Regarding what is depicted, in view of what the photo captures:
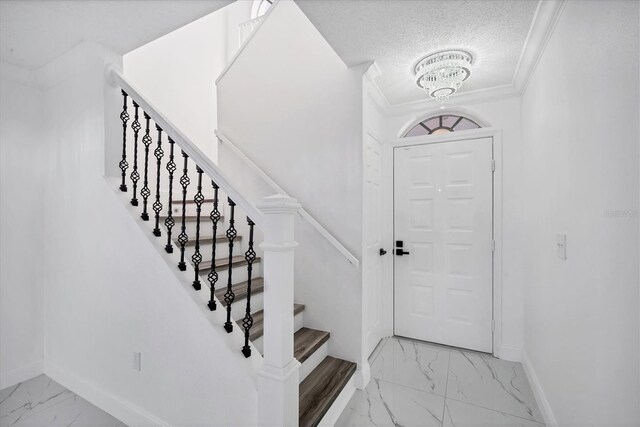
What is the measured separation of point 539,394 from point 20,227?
4028mm

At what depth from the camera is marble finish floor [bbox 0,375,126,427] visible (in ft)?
5.61

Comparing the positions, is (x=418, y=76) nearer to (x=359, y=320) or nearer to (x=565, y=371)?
(x=359, y=320)

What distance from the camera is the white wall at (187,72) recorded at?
280 centimetres

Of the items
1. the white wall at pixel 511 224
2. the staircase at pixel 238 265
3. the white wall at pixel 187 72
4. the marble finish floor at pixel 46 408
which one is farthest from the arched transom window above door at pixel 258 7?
the marble finish floor at pixel 46 408

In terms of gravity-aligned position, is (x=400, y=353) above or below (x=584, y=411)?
below

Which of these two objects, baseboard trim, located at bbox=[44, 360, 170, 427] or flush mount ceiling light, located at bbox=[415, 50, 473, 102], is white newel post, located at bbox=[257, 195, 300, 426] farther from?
flush mount ceiling light, located at bbox=[415, 50, 473, 102]

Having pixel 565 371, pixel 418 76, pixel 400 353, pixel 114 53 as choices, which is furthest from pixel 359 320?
pixel 114 53

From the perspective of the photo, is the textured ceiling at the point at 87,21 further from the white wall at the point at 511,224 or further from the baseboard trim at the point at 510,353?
the baseboard trim at the point at 510,353

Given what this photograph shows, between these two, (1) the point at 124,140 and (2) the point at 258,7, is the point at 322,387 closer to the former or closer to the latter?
(1) the point at 124,140

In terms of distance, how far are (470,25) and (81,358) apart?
11.4ft

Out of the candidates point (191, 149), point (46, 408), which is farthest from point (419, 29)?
point (46, 408)

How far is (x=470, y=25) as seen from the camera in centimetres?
167

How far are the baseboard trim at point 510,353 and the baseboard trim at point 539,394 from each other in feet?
0.24

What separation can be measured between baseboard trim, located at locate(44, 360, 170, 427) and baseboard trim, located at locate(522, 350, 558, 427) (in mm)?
2263
